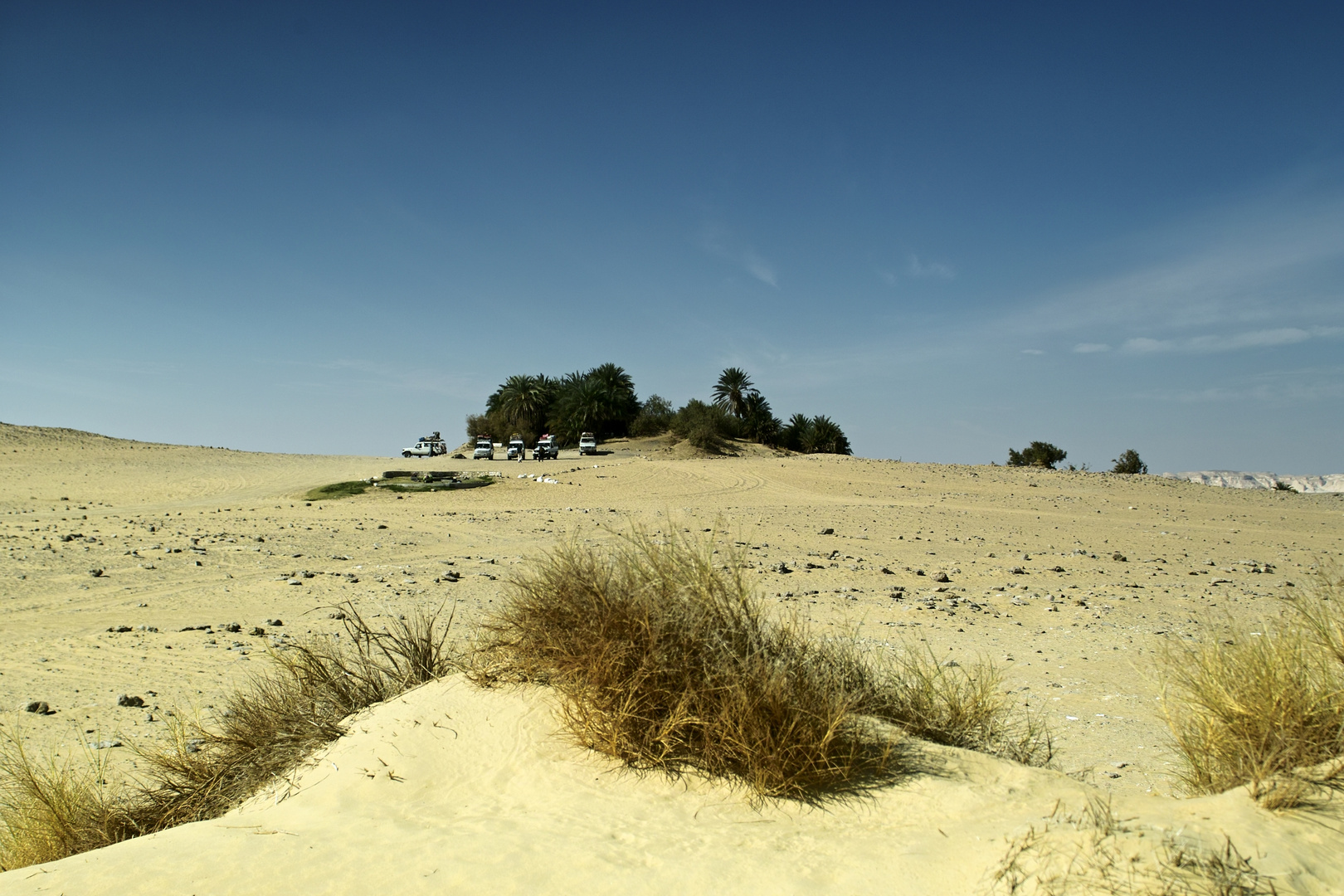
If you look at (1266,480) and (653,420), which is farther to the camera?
(653,420)

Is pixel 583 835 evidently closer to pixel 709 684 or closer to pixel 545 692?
pixel 709 684

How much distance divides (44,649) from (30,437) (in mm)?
42848

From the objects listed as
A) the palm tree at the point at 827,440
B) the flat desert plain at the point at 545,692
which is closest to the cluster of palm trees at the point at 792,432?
the palm tree at the point at 827,440

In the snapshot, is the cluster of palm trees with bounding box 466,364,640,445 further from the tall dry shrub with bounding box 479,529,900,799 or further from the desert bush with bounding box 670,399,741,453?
the tall dry shrub with bounding box 479,529,900,799

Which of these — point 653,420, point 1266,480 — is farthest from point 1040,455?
point 653,420

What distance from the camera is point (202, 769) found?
14.4 ft

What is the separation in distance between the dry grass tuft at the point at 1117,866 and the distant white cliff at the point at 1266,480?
37.1m

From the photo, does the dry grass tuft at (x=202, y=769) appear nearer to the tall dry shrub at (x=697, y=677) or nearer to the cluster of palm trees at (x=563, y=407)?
the tall dry shrub at (x=697, y=677)

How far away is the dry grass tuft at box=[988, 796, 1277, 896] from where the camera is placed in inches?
106

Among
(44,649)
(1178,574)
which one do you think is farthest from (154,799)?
(1178,574)

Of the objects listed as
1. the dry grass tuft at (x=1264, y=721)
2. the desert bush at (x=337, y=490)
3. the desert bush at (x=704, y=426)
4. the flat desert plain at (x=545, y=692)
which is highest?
the desert bush at (x=704, y=426)

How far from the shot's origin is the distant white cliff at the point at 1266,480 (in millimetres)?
35594

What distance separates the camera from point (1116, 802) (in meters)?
3.35

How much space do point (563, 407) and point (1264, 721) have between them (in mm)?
61756
